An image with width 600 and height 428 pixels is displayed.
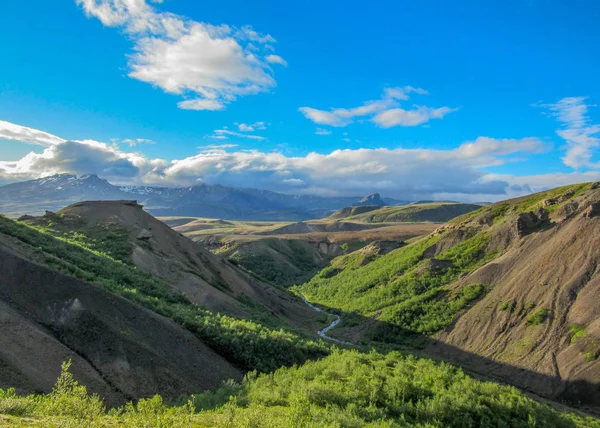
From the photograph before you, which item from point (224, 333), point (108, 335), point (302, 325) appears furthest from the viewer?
point (302, 325)

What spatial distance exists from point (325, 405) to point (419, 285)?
42885 mm

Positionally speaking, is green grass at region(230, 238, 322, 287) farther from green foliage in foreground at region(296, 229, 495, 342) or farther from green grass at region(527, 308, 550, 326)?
green grass at region(527, 308, 550, 326)

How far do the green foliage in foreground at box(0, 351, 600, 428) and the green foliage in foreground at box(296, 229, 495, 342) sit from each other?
27161 millimetres

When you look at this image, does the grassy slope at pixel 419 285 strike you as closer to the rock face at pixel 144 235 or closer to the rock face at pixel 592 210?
the rock face at pixel 592 210

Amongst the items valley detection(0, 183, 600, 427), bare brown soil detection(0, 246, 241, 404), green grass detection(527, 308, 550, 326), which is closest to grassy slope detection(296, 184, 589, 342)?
valley detection(0, 183, 600, 427)

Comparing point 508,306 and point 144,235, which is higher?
point 144,235

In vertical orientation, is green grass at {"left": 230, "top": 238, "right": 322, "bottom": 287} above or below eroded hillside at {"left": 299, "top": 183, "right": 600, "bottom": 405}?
below

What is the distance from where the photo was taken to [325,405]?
14320 mm

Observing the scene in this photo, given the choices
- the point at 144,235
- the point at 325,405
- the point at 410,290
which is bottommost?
the point at 410,290

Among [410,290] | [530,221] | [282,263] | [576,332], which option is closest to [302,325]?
[410,290]

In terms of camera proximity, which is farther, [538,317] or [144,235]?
[144,235]

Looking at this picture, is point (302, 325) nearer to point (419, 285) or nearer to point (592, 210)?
point (419, 285)

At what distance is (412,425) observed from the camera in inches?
521

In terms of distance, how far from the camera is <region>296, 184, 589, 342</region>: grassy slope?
46.1 meters
